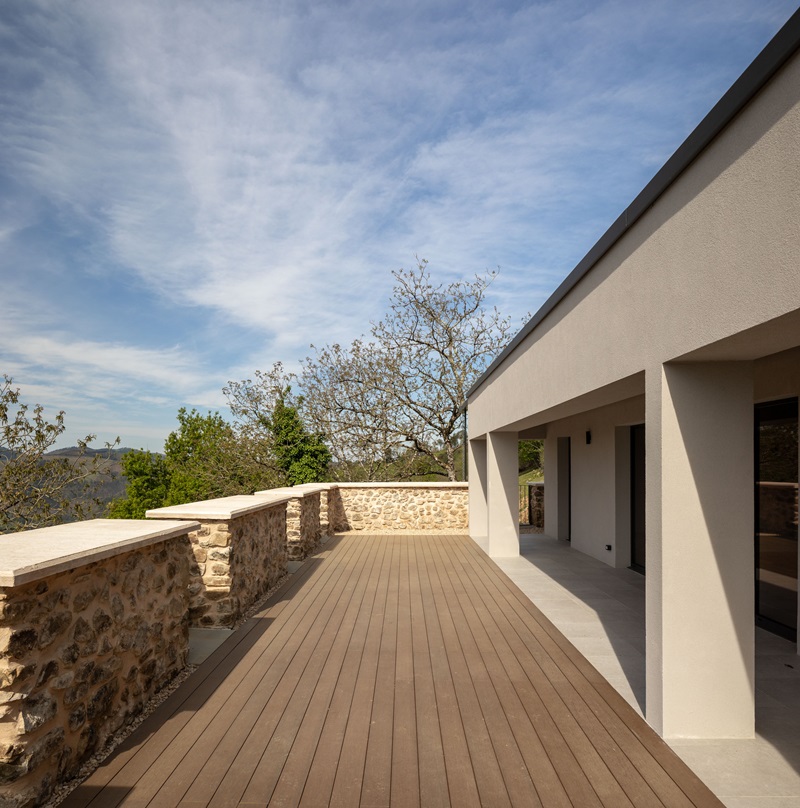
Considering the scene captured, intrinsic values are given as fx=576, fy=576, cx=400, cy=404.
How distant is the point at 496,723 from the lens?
3.67 meters

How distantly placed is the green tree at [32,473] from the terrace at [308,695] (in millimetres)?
4180

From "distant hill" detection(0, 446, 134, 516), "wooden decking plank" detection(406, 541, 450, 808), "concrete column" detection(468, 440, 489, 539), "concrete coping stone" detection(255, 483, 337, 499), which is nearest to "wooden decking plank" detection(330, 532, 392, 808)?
"wooden decking plank" detection(406, 541, 450, 808)

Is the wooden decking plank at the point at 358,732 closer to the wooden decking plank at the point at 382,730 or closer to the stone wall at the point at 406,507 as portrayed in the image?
the wooden decking plank at the point at 382,730

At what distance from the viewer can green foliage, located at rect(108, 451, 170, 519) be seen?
76.6ft

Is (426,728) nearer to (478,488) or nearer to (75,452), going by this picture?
(75,452)

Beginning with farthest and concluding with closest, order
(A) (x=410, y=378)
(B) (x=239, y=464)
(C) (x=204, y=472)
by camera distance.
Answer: (C) (x=204, y=472)
(A) (x=410, y=378)
(B) (x=239, y=464)

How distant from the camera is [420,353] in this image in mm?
20547

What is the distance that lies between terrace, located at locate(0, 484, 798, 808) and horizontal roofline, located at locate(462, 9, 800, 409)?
3.19 m

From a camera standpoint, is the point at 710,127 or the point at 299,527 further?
the point at 299,527

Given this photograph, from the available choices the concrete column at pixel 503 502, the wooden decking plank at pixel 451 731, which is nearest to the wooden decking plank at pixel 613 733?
the wooden decking plank at pixel 451 731

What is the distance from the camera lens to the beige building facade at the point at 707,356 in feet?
7.77

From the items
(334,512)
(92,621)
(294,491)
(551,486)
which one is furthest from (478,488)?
(92,621)

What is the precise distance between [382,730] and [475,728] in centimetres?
58

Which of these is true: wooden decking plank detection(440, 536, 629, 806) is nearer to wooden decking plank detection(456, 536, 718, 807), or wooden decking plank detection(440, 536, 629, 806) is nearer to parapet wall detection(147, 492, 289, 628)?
wooden decking plank detection(456, 536, 718, 807)
